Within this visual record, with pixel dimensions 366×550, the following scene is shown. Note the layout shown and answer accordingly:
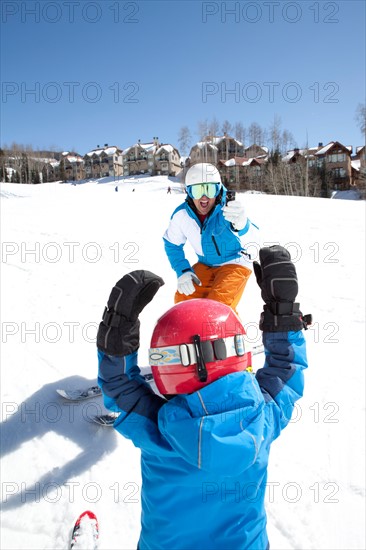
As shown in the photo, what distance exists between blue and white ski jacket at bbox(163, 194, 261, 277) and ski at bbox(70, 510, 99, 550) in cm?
223

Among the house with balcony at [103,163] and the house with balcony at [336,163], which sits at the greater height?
the house with balcony at [103,163]

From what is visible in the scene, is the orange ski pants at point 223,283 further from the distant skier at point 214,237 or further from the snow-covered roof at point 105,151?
the snow-covered roof at point 105,151

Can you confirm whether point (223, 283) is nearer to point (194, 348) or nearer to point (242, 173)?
point (194, 348)

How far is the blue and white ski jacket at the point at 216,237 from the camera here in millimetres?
3324

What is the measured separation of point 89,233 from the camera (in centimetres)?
1003

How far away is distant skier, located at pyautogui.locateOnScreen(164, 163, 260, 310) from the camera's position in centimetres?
321

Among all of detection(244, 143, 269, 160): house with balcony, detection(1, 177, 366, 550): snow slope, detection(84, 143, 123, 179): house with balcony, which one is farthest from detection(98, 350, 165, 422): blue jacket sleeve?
detection(84, 143, 123, 179): house with balcony

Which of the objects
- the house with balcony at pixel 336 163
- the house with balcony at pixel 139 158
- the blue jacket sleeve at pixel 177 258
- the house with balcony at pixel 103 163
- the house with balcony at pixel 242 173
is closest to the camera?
the blue jacket sleeve at pixel 177 258

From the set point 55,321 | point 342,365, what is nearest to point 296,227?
point 342,365

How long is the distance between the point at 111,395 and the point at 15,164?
6776 centimetres

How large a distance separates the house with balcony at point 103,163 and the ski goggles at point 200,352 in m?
73.9

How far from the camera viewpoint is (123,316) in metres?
1.39

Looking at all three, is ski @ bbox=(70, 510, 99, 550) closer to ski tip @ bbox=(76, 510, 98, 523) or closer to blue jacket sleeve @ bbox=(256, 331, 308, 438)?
ski tip @ bbox=(76, 510, 98, 523)

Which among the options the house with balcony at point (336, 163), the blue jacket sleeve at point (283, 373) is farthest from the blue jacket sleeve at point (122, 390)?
the house with balcony at point (336, 163)
